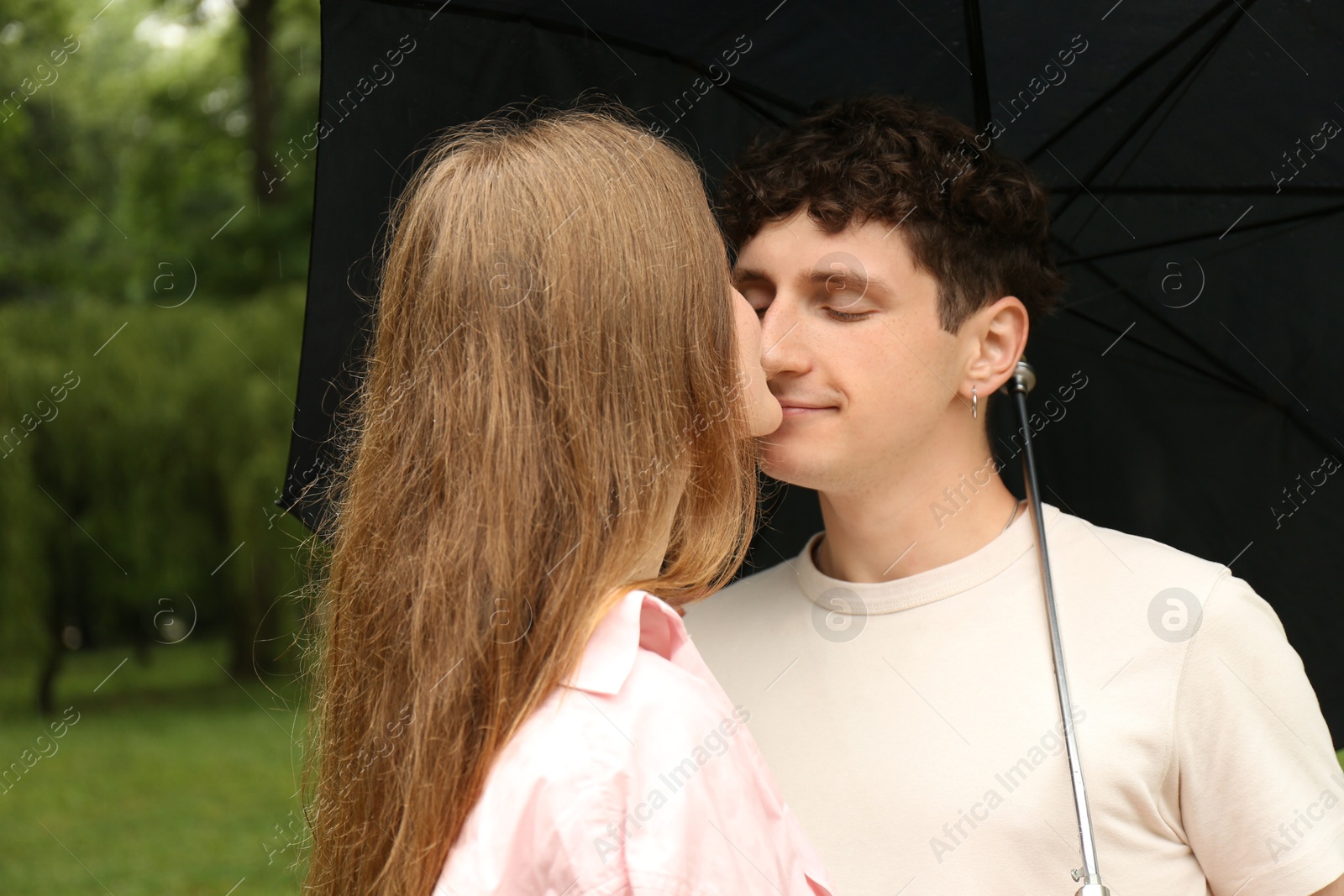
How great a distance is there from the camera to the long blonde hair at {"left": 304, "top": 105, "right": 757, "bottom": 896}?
1.41m

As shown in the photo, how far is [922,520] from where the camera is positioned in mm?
2260

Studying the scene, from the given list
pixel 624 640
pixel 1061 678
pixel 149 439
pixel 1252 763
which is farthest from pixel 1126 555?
pixel 149 439

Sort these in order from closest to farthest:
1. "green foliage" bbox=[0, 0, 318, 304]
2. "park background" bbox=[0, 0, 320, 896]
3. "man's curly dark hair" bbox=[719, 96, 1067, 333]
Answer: "man's curly dark hair" bbox=[719, 96, 1067, 333] < "park background" bbox=[0, 0, 320, 896] < "green foliage" bbox=[0, 0, 318, 304]

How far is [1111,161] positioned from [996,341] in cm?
41

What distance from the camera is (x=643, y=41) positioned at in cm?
234

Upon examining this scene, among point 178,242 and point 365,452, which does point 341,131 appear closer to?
point 365,452

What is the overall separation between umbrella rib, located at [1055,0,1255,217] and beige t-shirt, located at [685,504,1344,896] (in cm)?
68

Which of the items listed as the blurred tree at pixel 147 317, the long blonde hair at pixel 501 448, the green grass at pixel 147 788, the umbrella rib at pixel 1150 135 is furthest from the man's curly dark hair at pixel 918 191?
the blurred tree at pixel 147 317

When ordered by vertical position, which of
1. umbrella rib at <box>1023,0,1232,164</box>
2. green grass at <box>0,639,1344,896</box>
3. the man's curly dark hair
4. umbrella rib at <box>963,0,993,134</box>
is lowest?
green grass at <box>0,639,1344,896</box>

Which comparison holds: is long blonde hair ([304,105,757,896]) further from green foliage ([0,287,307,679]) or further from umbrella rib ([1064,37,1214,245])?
green foliage ([0,287,307,679])

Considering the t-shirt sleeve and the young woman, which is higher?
the young woman

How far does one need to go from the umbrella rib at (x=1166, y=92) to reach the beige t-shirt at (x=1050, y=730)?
678 millimetres

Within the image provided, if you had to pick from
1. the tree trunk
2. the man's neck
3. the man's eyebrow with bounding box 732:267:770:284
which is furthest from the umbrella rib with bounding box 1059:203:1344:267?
the tree trunk

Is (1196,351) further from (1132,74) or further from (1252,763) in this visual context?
(1252,763)
